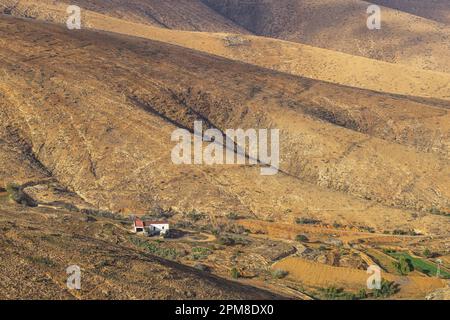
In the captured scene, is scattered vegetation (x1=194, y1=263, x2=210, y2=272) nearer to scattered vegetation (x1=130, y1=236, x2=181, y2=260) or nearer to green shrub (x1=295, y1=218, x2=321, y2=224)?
scattered vegetation (x1=130, y1=236, x2=181, y2=260)

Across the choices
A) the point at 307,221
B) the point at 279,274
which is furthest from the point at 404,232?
the point at 279,274

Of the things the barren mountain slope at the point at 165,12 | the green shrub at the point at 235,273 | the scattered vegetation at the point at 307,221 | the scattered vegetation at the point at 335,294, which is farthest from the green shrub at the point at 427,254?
the barren mountain slope at the point at 165,12

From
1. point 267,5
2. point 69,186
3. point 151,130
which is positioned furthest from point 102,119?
point 267,5

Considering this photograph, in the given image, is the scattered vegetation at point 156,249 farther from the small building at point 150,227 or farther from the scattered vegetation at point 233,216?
the scattered vegetation at point 233,216

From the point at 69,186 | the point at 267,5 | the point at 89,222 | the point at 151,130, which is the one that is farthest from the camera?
the point at 267,5

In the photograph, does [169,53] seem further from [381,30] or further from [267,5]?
[267,5]

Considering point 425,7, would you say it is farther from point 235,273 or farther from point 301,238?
point 235,273

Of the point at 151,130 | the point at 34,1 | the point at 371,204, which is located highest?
the point at 34,1
